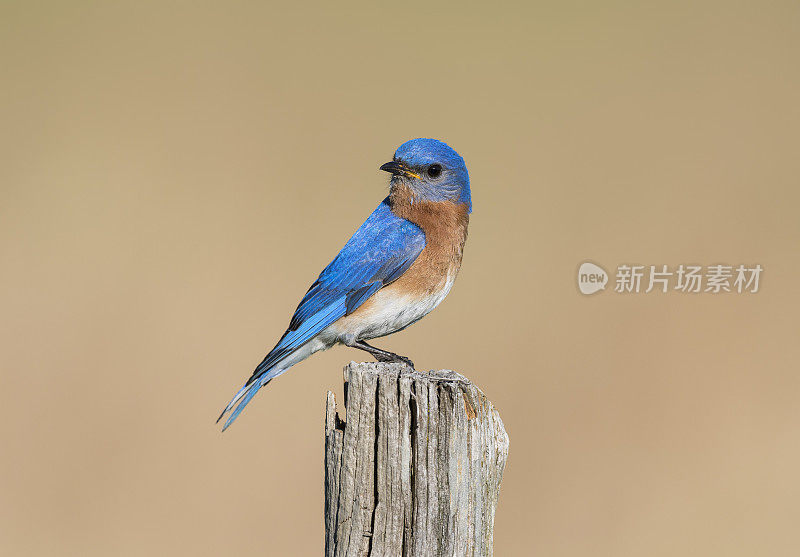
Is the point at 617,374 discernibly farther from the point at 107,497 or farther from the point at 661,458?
the point at 107,497

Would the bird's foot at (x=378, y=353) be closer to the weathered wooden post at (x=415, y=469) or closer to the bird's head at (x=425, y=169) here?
the bird's head at (x=425, y=169)

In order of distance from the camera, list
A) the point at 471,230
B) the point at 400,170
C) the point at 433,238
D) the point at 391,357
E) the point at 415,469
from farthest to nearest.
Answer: the point at 471,230 → the point at 400,170 → the point at 433,238 → the point at 391,357 → the point at 415,469

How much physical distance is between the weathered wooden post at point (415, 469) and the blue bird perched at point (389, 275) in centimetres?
156

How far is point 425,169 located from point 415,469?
7.91 ft

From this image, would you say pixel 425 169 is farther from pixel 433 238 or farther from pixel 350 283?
pixel 350 283

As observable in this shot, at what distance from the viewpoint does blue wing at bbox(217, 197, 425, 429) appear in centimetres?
489

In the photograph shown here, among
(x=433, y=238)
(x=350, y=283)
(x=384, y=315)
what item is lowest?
(x=384, y=315)

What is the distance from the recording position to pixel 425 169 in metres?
5.19

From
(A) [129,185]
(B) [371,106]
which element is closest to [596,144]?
(B) [371,106]

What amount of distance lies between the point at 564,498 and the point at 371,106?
538cm

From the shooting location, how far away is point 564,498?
7.72 meters

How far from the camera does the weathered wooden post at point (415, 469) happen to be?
315cm

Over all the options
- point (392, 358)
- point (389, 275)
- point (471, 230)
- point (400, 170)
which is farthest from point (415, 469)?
point (471, 230)

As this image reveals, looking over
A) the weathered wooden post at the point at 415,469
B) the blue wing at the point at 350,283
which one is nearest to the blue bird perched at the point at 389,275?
the blue wing at the point at 350,283
